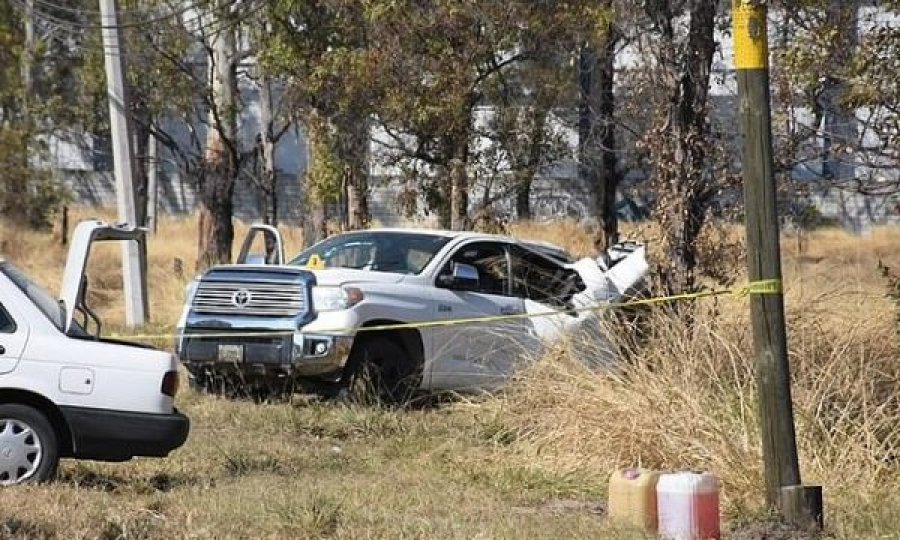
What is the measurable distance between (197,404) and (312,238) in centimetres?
1484

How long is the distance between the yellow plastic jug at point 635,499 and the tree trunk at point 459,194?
14220mm

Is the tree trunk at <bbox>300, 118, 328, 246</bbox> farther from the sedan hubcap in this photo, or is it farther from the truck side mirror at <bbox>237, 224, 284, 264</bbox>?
the sedan hubcap

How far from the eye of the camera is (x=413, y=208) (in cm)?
2488

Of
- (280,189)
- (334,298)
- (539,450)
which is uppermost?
(280,189)

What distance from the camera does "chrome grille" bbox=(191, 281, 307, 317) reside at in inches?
535

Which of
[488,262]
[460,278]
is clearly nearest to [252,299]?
[460,278]

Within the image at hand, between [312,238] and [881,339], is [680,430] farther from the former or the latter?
[312,238]

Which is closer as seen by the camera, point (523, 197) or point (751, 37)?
point (751, 37)

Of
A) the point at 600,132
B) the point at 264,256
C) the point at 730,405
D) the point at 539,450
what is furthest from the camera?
the point at 600,132

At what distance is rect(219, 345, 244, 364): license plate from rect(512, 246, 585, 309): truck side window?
279 cm

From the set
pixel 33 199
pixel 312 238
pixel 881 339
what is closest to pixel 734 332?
pixel 881 339

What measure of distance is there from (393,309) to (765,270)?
5742 mm

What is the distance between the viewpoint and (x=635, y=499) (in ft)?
27.7

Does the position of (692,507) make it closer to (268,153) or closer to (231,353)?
(231,353)
